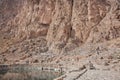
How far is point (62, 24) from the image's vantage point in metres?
100

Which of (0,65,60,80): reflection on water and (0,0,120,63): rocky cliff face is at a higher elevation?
(0,0,120,63): rocky cliff face

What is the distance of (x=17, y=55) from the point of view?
341ft

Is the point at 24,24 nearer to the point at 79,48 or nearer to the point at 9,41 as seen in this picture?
the point at 9,41

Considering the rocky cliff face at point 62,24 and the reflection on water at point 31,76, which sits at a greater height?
the rocky cliff face at point 62,24

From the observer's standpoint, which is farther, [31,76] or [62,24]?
[62,24]

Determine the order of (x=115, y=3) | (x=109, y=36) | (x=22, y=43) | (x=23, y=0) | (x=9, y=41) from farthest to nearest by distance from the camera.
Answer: (x=23, y=0) → (x=9, y=41) → (x=22, y=43) → (x=115, y=3) → (x=109, y=36)

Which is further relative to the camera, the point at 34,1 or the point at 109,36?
the point at 34,1

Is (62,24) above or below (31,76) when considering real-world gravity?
above

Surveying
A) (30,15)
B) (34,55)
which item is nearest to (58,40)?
(34,55)

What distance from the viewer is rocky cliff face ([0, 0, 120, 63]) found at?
3268 inches

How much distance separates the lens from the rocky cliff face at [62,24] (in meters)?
83.0

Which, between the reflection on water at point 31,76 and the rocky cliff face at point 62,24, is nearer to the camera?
the reflection on water at point 31,76

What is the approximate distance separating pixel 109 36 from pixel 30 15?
5602cm

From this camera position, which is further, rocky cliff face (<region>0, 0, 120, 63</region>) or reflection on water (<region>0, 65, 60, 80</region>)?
rocky cliff face (<region>0, 0, 120, 63</region>)
